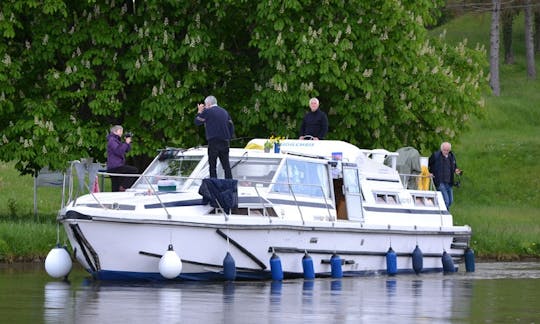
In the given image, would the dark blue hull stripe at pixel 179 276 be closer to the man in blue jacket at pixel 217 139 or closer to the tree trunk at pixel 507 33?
the man in blue jacket at pixel 217 139

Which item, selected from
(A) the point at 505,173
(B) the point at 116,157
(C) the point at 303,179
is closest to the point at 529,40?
(A) the point at 505,173

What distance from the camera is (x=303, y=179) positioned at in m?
27.8

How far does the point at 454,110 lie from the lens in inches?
1491

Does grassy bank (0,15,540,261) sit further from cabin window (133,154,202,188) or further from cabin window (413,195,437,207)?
cabin window (413,195,437,207)

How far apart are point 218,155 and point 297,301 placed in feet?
17.5

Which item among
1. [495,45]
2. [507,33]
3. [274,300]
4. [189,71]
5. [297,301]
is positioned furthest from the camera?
Result: [507,33]

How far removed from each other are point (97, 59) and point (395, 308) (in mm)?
15474

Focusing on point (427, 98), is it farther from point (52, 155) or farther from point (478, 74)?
point (52, 155)

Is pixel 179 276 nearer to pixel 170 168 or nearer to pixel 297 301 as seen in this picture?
pixel 170 168

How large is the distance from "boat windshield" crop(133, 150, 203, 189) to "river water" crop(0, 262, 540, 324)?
2.32m

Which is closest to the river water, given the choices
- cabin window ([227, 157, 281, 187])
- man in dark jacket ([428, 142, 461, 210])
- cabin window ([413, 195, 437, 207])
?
cabin window ([227, 157, 281, 187])

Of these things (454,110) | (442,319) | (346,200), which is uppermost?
(454,110)

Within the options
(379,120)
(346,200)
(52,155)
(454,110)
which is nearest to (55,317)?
(346,200)

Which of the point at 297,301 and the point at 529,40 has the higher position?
the point at 529,40
